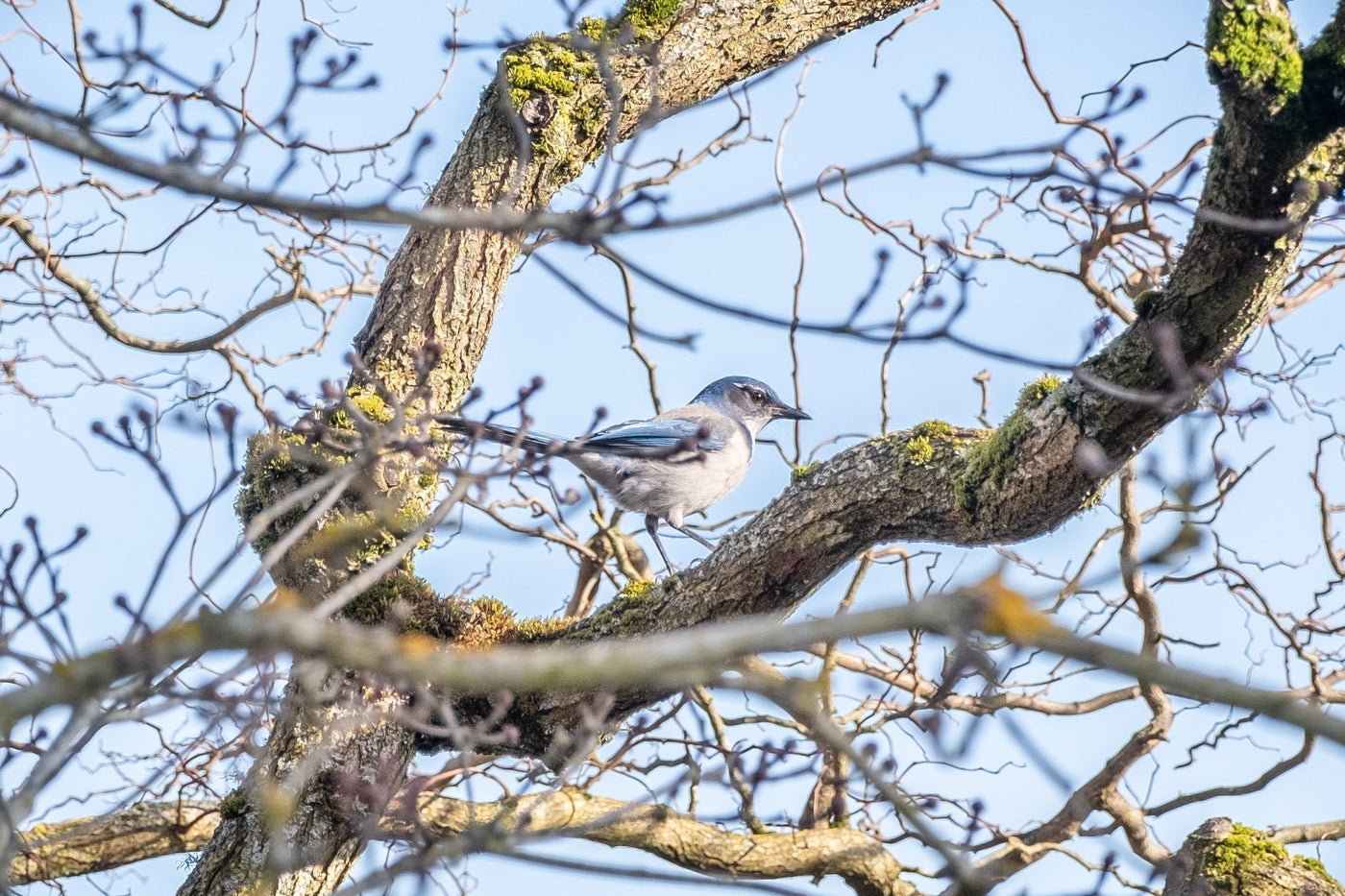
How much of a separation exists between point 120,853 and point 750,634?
5.31 meters

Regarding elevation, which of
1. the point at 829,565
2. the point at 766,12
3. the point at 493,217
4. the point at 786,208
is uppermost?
the point at 766,12

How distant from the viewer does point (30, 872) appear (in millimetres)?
5660

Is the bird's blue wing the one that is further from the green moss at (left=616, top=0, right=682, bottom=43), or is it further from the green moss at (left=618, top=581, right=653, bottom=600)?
the green moss at (left=616, top=0, right=682, bottom=43)

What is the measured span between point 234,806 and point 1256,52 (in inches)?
164

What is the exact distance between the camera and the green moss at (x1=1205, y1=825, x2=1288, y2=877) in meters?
4.88

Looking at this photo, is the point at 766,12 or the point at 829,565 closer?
the point at 829,565

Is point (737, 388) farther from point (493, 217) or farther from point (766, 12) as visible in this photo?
point (493, 217)

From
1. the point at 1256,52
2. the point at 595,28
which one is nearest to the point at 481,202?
the point at 595,28

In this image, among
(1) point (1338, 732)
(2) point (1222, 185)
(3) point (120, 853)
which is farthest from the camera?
(3) point (120, 853)

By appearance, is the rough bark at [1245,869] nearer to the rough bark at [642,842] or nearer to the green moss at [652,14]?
the rough bark at [642,842]

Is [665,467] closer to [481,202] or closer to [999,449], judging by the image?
[481,202]

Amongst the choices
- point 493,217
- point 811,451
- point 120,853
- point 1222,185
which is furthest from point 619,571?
point 493,217

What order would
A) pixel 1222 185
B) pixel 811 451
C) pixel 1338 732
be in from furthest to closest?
pixel 811 451
pixel 1222 185
pixel 1338 732

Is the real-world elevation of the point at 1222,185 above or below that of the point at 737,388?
below
